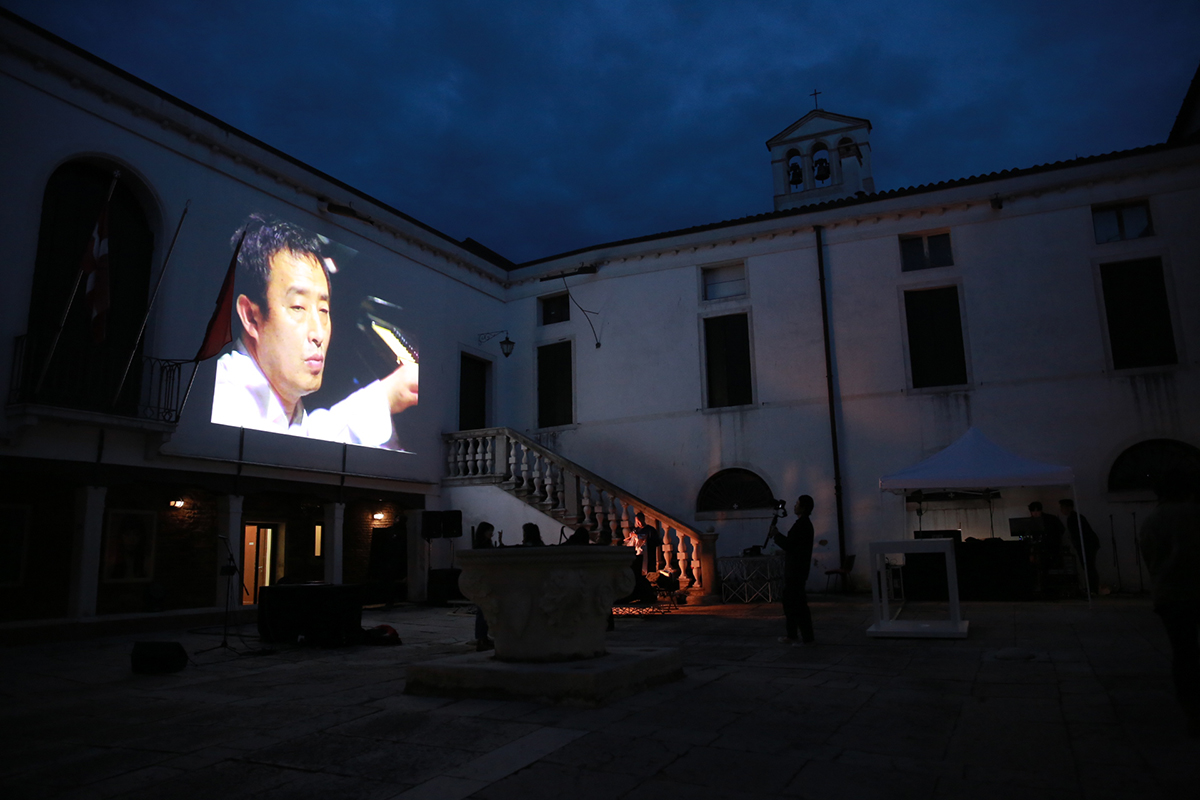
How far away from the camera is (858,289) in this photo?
14.6 m

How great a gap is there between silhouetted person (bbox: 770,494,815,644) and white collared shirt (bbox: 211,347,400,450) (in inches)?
322

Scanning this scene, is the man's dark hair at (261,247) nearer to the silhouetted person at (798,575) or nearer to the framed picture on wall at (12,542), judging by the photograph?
the framed picture on wall at (12,542)

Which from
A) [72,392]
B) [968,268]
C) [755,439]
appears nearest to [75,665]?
[72,392]

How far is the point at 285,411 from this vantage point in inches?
470

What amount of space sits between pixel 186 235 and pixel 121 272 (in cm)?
99

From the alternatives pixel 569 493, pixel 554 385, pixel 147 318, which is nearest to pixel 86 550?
pixel 147 318

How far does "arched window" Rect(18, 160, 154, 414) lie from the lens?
8.99 metres

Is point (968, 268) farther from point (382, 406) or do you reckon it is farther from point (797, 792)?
point (797, 792)

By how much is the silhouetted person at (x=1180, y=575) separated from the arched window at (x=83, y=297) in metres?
10.2

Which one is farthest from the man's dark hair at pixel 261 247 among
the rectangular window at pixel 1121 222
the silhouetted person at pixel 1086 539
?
the rectangular window at pixel 1121 222

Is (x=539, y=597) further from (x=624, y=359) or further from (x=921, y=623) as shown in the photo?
(x=624, y=359)

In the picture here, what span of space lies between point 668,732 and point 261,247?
1063 cm

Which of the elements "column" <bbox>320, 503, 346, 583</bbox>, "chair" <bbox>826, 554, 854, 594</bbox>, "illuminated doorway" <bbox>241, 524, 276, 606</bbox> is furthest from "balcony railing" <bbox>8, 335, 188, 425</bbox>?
"chair" <bbox>826, 554, 854, 594</bbox>

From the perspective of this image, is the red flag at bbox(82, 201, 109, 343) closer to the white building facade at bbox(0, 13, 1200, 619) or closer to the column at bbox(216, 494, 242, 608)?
the white building facade at bbox(0, 13, 1200, 619)
